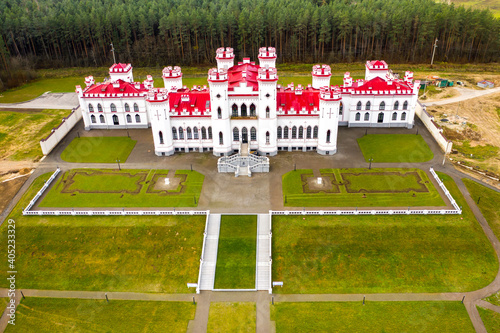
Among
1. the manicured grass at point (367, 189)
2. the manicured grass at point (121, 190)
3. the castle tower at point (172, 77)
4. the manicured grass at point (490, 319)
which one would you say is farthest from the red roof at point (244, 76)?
the manicured grass at point (490, 319)

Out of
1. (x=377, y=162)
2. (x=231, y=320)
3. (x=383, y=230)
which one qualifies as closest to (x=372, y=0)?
(x=377, y=162)

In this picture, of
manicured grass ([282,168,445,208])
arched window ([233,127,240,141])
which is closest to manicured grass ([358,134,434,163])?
manicured grass ([282,168,445,208])

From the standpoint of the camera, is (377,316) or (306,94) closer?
(377,316)

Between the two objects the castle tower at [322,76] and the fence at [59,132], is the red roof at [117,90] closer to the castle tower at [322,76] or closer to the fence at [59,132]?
the fence at [59,132]

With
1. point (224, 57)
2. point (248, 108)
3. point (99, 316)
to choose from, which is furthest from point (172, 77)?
point (99, 316)

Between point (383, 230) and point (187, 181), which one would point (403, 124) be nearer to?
point (383, 230)

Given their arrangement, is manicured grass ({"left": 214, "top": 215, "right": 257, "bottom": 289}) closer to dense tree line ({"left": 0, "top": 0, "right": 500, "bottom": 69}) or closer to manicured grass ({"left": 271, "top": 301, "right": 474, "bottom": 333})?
manicured grass ({"left": 271, "top": 301, "right": 474, "bottom": 333})
